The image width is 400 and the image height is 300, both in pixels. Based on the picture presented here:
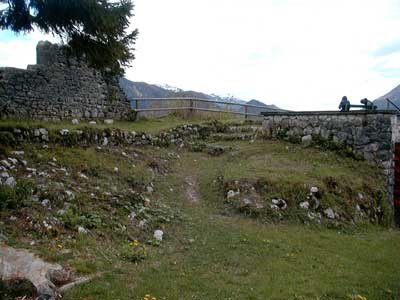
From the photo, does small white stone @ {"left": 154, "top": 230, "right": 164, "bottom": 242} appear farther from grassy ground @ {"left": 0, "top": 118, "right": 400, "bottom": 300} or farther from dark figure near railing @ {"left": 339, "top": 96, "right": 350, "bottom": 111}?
dark figure near railing @ {"left": 339, "top": 96, "right": 350, "bottom": 111}

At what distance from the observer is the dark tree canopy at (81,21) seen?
8.36 meters

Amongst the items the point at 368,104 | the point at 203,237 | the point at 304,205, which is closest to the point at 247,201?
the point at 304,205

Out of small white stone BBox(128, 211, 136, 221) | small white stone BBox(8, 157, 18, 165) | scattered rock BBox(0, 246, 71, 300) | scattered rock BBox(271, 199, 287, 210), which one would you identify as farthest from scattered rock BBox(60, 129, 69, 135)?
scattered rock BBox(271, 199, 287, 210)

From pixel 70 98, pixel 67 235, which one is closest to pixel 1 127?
pixel 67 235

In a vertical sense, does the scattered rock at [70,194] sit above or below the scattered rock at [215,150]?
below

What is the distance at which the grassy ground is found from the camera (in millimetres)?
5785

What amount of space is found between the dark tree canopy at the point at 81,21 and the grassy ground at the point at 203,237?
8.67 feet

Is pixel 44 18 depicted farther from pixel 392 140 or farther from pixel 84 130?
pixel 392 140

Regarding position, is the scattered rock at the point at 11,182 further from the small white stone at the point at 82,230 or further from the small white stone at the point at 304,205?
the small white stone at the point at 304,205

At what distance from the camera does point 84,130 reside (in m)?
11.6

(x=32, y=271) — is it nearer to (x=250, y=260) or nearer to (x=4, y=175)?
(x=4, y=175)

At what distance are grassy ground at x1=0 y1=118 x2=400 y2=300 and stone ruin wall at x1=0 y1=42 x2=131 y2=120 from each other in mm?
3824

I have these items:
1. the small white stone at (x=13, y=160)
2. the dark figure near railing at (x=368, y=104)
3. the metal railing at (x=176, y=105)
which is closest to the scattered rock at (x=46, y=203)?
the small white stone at (x=13, y=160)

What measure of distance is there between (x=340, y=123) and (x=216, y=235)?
24.4 feet
